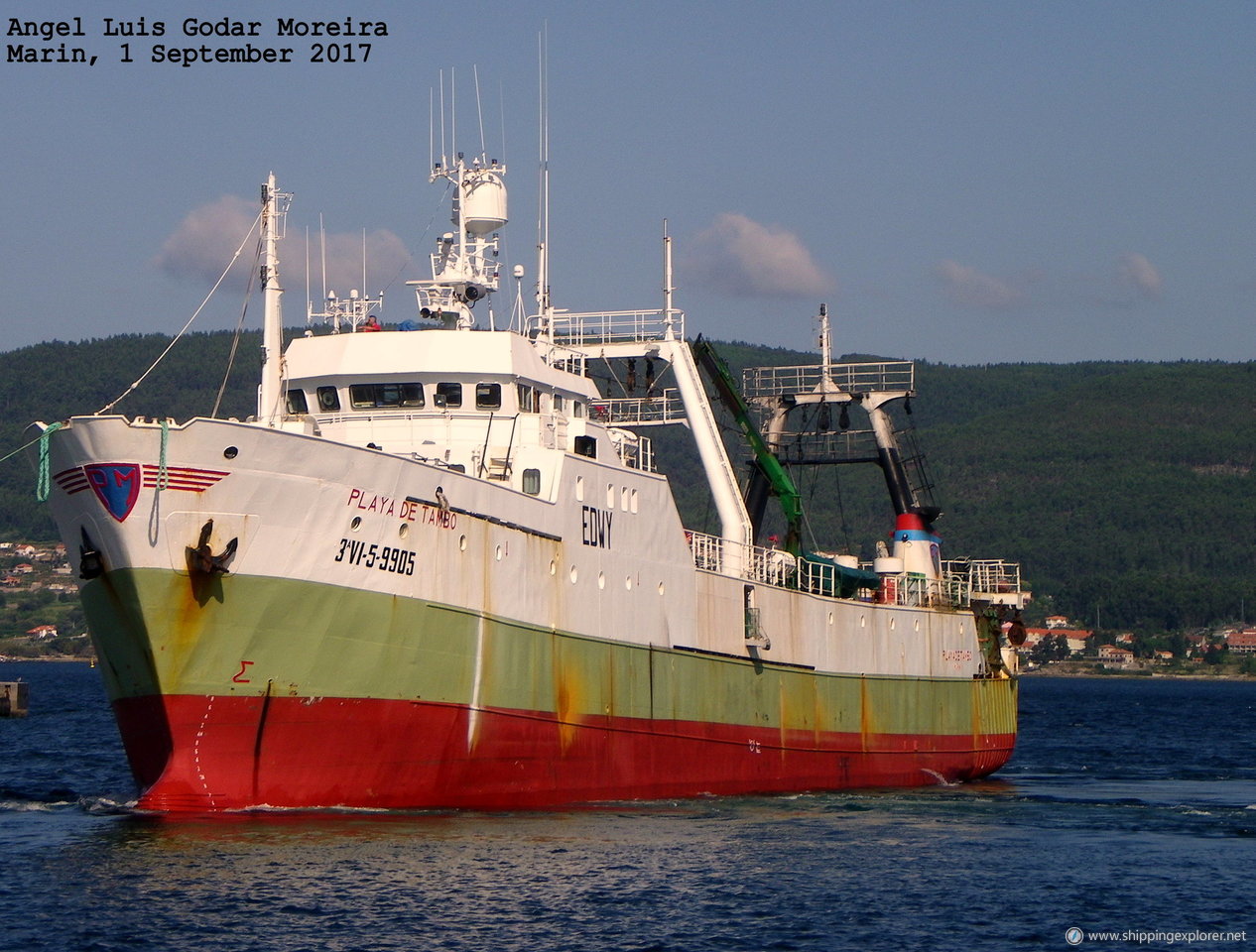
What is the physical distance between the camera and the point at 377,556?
23.2m

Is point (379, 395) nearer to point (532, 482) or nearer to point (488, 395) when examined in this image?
point (488, 395)

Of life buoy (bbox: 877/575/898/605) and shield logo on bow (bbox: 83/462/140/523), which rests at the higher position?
shield logo on bow (bbox: 83/462/140/523)

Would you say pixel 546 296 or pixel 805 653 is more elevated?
pixel 546 296

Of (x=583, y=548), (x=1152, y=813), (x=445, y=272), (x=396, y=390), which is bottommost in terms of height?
(x=1152, y=813)

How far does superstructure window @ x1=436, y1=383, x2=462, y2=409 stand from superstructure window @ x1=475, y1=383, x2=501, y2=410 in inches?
11.5

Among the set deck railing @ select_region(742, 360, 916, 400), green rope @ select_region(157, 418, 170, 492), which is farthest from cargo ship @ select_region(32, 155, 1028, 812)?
deck railing @ select_region(742, 360, 916, 400)

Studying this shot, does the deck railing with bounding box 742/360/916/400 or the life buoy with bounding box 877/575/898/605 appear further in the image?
the deck railing with bounding box 742/360/916/400

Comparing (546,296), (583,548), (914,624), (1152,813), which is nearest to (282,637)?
(583,548)

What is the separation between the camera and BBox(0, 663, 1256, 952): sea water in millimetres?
18172

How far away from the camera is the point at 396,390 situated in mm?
27578

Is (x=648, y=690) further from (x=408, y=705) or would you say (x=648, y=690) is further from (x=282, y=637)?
(x=282, y=637)

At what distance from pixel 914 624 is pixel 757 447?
18.6 feet

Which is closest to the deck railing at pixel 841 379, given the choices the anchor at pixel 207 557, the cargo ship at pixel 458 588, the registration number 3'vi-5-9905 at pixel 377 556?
the cargo ship at pixel 458 588

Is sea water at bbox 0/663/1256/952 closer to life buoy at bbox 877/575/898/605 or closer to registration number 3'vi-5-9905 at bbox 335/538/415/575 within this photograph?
registration number 3'vi-5-9905 at bbox 335/538/415/575
